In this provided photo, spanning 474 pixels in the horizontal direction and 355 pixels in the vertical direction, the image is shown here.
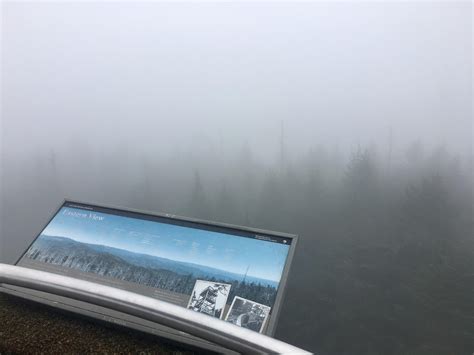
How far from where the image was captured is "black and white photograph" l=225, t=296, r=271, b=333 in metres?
1.10

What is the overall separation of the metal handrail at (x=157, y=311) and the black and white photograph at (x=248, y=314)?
0.41 m

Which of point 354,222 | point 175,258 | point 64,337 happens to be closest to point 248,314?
point 175,258

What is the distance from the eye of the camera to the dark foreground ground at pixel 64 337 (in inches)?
36.0

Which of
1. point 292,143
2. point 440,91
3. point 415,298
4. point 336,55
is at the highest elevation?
point 336,55

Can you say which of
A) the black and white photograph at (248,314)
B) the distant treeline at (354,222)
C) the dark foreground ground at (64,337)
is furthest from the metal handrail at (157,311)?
the distant treeline at (354,222)

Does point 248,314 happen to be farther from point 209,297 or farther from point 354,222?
point 354,222

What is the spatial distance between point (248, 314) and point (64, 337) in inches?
21.7

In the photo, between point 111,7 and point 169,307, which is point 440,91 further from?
point 111,7

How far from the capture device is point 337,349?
1798mm

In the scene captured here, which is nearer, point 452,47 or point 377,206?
point 452,47

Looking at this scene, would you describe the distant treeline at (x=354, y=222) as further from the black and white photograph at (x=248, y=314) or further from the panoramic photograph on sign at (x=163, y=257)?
the black and white photograph at (x=248, y=314)

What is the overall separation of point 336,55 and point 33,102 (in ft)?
6.60

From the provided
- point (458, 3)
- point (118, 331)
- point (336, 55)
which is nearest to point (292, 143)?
point (336, 55)

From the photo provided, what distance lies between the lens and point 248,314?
3.69 ft
